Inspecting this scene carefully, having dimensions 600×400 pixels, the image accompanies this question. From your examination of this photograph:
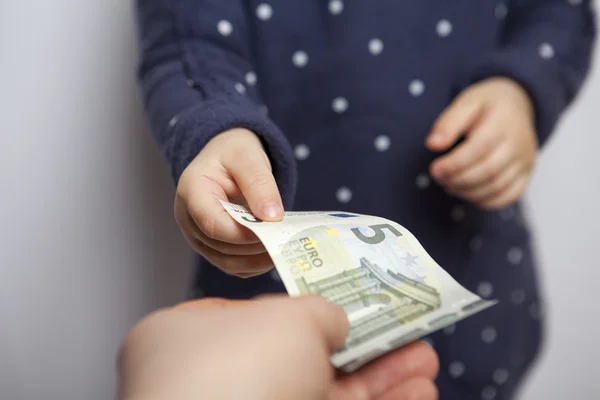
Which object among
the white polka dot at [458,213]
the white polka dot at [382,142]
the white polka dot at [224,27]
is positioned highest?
the white polka dot at [224,27]

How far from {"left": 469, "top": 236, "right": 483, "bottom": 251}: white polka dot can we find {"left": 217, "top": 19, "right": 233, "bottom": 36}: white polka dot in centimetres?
31

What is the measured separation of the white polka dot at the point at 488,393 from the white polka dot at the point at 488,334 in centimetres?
5

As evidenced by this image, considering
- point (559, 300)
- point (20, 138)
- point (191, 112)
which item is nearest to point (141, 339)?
point (191, 112)

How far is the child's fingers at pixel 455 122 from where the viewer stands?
0.43 meters

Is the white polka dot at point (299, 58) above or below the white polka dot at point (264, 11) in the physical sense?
below

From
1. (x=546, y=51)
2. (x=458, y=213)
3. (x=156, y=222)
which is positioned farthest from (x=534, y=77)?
(x=156, y=222)

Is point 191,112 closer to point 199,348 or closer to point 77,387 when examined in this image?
point 199,348

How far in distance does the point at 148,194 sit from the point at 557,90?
447mm

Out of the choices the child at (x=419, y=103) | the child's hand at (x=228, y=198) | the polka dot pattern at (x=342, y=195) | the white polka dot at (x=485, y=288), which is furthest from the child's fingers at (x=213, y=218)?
the white polka dot at (x=485, y=288)

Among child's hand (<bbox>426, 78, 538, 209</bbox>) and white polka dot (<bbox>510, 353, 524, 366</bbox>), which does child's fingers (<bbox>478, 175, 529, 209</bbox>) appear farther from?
white polka dot (<bbox>510, 353, 524, 366</bbox>)

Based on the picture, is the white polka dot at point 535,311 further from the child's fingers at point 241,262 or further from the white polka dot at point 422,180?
the child's fingers at point 241,262

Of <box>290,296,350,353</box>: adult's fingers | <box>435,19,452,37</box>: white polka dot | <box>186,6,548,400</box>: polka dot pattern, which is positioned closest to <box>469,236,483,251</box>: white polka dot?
<box>186,6,548,400</box>: polka dot pattern

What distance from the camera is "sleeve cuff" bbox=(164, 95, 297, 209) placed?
34 centimetres

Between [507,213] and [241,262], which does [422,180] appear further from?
[241,262]
